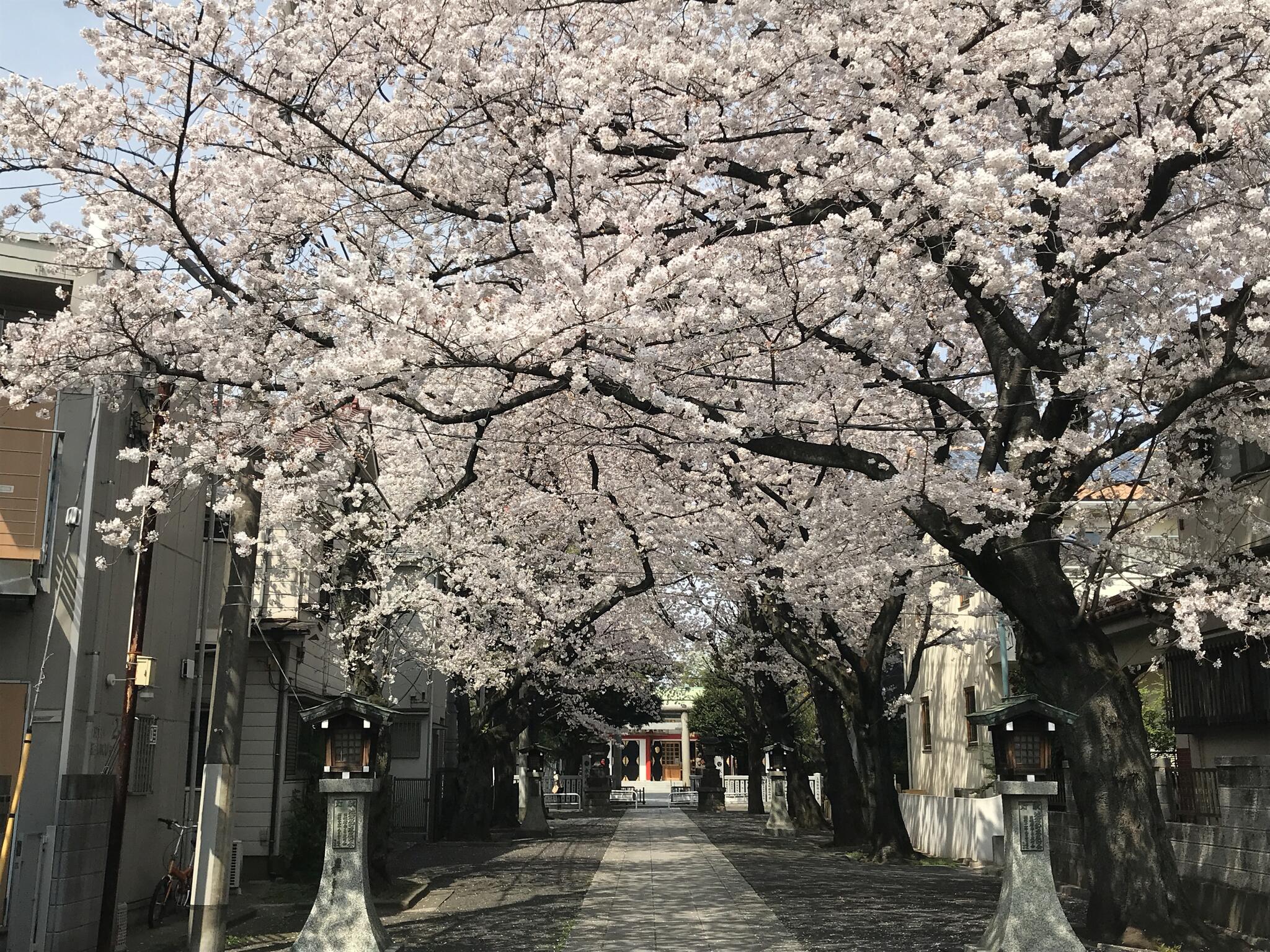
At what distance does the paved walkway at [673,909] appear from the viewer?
1192 centimetres

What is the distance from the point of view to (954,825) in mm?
21594

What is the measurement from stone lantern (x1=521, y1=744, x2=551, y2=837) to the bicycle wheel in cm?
1669

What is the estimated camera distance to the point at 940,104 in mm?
9461

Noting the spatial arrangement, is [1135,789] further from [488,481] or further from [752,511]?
[488,481]

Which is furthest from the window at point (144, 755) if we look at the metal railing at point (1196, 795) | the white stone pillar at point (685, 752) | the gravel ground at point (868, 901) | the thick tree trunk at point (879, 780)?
the white stone pillar at point (685, 752)

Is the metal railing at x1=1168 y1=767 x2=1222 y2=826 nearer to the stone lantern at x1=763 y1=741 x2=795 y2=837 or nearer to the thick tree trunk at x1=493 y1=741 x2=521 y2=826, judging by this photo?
the stone lantern at x1=763 y1=741 x2=795 y2=837

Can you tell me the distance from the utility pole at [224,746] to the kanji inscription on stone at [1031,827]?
21.9 feet

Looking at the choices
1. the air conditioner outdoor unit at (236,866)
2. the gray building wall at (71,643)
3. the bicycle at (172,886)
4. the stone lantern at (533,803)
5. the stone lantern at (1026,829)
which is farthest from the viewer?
the stone lantern at (533,803)

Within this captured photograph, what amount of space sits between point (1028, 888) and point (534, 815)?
73.5ft

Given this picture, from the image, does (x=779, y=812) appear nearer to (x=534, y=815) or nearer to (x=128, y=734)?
(x=534, y=815)

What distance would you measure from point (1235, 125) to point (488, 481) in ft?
42.7

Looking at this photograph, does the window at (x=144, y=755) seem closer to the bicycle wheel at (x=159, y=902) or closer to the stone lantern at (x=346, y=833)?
the bicycle wheel at (x=159, y=902)

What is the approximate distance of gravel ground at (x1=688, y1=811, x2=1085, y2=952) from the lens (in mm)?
11984

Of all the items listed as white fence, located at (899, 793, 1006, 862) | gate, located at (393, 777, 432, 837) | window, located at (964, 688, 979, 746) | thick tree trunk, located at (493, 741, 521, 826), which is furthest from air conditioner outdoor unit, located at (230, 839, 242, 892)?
window, located at (964, 688, 979, 746)
